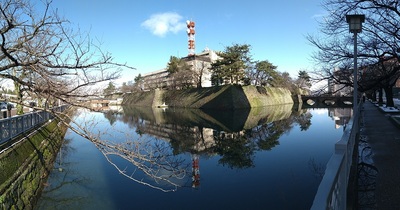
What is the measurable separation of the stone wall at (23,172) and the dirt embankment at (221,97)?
116 ft

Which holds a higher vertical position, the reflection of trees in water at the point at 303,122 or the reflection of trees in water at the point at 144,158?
the reflection of trees in water at the point at 144,158

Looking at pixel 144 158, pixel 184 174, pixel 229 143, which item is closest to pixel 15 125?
pixel 184 174

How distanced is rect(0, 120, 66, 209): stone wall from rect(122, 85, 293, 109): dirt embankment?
35.3 metres

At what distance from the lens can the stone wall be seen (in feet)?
23.0

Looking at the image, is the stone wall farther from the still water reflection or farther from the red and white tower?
the red and white tower

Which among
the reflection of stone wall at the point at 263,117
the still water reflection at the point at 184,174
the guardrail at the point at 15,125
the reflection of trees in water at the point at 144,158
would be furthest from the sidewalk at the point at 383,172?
the reflection of stone wall at the point at 263,117

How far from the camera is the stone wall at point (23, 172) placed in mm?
7020

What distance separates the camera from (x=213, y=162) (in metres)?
12.8

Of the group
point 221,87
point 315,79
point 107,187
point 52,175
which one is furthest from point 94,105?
point 221,87

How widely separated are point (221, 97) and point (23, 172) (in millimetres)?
39745

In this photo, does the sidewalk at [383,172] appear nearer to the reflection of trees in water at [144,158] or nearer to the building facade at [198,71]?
the reflection of trees in water at [144,158]

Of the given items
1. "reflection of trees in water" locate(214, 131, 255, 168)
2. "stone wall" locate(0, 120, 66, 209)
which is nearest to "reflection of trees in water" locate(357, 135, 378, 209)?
"reflection of trees in water" locate(214, 131, 255, 168)

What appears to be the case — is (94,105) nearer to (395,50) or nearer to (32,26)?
(32,26)

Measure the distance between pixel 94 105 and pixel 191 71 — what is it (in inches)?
2147
